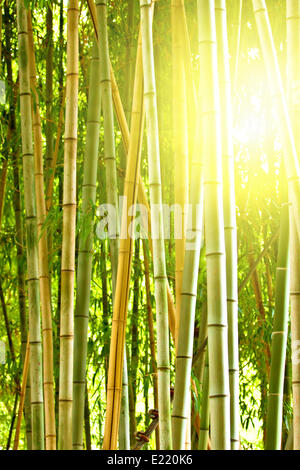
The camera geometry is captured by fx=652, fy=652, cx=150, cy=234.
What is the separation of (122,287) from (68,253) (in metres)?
0.26

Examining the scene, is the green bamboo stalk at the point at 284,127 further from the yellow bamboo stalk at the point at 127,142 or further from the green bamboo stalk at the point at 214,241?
the yellow bamboo stalk at the point at 127,142

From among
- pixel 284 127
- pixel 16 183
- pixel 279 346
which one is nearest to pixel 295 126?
pixel 284 127

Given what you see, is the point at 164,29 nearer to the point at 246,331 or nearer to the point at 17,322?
the point at 246,331

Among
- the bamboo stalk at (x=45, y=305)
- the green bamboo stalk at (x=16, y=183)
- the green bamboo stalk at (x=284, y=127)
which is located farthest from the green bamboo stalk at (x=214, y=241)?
the green bamboo stalk at (x=16, y=183)

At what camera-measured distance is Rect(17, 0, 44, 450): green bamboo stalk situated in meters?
2.17

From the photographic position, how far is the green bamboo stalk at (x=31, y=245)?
7.12ft

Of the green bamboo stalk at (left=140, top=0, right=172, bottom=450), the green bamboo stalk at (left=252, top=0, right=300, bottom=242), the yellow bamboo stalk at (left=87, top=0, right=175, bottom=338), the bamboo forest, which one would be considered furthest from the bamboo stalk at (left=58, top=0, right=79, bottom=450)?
the green bamboo stalk at (left=252, top=0, right=300, bottom=242)

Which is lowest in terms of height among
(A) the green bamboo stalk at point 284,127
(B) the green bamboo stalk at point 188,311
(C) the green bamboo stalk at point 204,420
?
(C) the green bamboo stalk at point 204,420

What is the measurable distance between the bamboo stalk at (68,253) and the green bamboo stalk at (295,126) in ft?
2.26

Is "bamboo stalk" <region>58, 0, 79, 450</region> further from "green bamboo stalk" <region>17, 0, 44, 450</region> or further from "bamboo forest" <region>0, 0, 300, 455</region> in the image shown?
"green bamboo stalk" <region>17, 0, 44, 450</region>

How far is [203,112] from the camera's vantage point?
1.45 metres

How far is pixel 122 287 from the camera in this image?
1.79 metres
